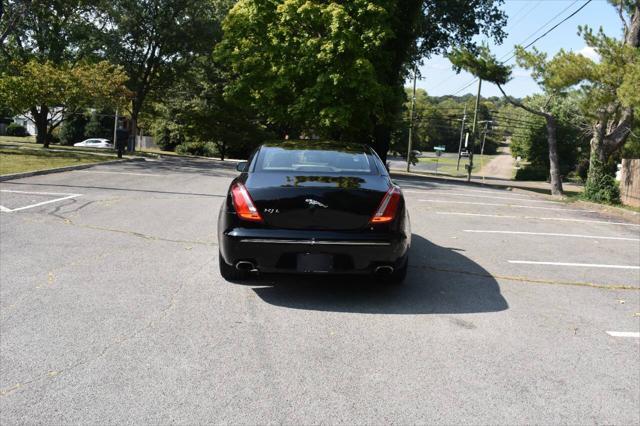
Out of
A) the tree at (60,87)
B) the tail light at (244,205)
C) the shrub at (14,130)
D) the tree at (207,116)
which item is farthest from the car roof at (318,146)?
the shrub at (14,130)

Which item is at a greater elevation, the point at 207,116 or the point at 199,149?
the point at 207,116

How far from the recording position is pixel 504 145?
607ft

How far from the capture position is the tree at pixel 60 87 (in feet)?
72.9

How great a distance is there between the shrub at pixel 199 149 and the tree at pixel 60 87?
13435 mm

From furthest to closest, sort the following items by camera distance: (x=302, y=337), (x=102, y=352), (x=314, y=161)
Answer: (x=314, y=161)
(x=302, y=337)
(x=102, y=352)

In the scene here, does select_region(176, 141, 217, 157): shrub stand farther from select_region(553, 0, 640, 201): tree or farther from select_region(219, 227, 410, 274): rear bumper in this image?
select_region(219, 227, 410, 274): rear bumper

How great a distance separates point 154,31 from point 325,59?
13421mm

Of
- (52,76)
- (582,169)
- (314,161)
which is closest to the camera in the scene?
(314,161)

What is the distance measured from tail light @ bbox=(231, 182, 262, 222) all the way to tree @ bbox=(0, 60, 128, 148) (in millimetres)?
20597

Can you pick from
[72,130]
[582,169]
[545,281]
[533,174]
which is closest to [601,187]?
[545,281]

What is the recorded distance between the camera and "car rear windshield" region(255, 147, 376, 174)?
5.63 metres

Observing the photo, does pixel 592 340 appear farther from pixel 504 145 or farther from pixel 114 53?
pixel 504 145

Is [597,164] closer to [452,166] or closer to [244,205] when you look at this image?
[244,205]

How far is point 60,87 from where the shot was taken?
77.3 feet
